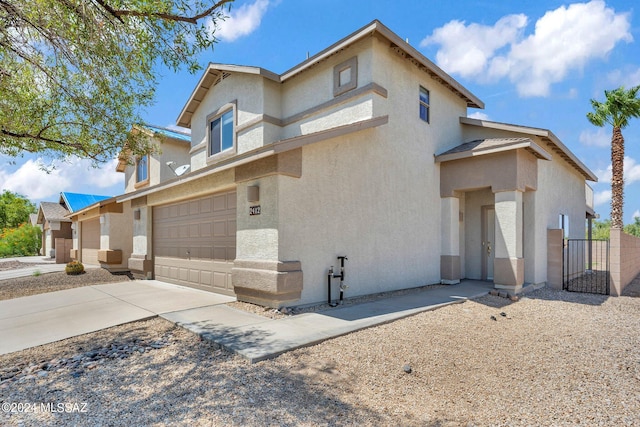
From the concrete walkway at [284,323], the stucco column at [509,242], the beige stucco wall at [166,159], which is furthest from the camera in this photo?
the beige stucco wall at [166,159]

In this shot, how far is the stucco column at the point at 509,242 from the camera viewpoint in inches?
395

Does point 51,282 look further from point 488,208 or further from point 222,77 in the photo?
point 488,208

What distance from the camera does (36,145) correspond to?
875cm

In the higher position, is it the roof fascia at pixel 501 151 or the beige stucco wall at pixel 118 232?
the roof fascia at pixel 501 151

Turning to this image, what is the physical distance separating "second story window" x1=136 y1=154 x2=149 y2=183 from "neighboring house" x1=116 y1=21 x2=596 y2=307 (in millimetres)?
4346

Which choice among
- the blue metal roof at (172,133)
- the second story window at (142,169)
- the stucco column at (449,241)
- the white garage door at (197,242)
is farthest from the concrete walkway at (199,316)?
the blue metal roof at (172,133)

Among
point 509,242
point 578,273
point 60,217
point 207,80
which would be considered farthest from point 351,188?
point 60,217

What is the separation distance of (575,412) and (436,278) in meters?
8.03

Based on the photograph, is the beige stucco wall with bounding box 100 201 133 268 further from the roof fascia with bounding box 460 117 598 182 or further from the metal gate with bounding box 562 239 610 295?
the metal gate with bounding box 562 239 610 295

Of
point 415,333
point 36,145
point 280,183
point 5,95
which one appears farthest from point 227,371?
point 36,145

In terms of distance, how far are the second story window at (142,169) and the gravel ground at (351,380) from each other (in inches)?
498

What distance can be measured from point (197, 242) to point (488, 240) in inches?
384

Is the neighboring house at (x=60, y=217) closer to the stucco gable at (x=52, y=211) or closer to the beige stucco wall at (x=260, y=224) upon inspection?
the stucco gable at (x=52, y=211)

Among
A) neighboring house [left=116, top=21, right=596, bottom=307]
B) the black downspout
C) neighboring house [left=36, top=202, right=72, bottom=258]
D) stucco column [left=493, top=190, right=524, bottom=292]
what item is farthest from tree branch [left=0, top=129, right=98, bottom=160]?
neighboring house [left=36, top=202, right=72, bottom=258]
